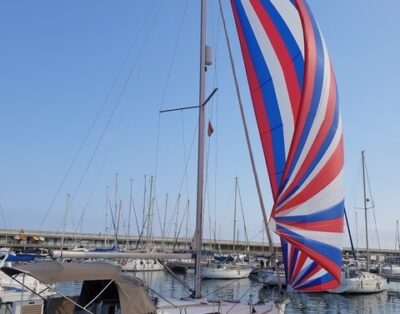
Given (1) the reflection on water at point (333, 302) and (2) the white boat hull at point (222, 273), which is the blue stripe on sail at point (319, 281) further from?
(2) the white boat hull at point (222, 273)

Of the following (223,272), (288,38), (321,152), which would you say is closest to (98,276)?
(321,152)

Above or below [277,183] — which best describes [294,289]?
below

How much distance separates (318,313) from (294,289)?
1579 centimetres

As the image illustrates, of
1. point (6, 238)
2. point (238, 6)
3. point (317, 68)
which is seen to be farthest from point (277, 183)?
point (6, 238)

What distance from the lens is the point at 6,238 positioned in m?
77.4

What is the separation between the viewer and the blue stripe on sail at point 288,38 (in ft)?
35.5

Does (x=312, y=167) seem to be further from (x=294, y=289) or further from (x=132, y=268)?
(x=132, y=268)

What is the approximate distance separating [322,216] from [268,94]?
3.37m

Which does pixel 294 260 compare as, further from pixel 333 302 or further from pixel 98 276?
pixel 333 302

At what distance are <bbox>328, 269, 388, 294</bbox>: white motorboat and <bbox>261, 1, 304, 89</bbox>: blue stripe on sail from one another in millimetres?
25283

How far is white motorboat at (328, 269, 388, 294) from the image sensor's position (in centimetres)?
3284

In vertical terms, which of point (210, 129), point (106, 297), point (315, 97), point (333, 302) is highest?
point (315, 97)

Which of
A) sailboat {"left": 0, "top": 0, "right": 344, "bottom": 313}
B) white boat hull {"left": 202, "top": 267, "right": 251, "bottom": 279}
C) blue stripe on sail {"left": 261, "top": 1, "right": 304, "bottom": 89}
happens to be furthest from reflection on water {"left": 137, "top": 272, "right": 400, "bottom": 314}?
blue stripe on sail {"left": 261, "top": 1, "right": 304, "bottom": 89}

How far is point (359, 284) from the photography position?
33.3 m
